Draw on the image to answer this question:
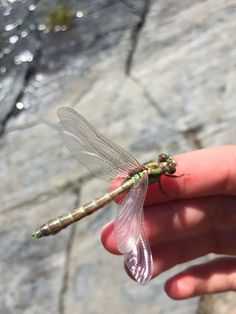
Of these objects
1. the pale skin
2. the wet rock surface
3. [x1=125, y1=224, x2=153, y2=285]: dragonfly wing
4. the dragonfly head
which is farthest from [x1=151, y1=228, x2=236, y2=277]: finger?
the wet rock surface

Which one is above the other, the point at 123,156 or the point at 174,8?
the point at 123,156

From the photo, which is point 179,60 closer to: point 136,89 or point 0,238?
point 136,89

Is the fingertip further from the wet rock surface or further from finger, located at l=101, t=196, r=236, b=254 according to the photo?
the wet rock surface

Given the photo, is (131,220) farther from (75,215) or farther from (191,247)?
(191,247)

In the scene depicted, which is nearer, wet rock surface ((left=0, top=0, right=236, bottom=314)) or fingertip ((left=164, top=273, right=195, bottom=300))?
fingertip ((left=164, top=273, right=195, bottom=300))

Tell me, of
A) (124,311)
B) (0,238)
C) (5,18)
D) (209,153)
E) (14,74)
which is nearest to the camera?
(209,153)

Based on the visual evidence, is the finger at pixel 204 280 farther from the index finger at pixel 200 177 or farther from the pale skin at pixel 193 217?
the index finger at pixel 200 177

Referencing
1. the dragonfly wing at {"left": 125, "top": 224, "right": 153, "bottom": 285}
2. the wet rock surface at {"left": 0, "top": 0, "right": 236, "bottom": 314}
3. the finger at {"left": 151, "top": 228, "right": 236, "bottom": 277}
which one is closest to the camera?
the dragonfly wing at {"left": 125, "top": 224, "right": 153, "bottom": 285}

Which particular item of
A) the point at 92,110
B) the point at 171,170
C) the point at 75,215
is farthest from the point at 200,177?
the point at 92,110

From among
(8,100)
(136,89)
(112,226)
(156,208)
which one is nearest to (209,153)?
(156,208)
